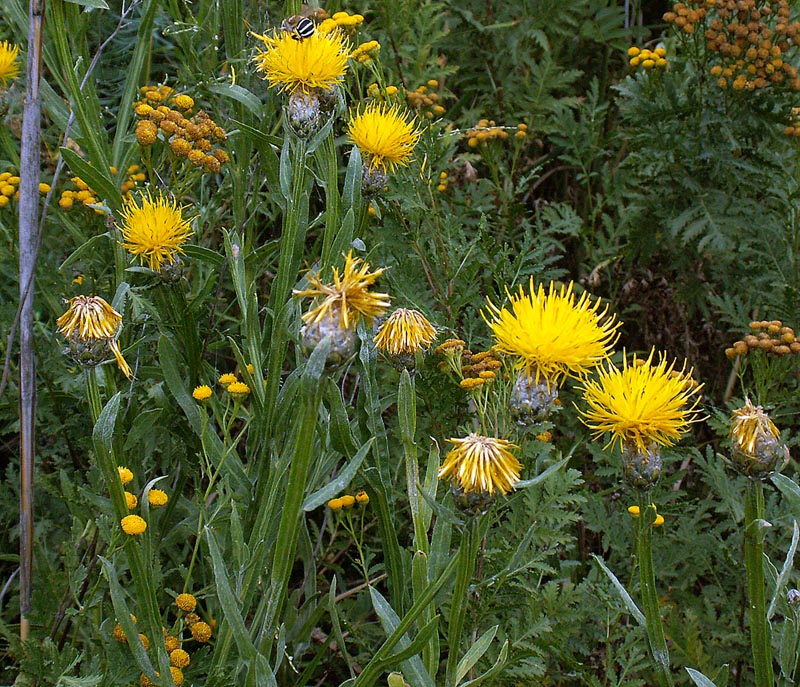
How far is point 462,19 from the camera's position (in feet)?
11.5

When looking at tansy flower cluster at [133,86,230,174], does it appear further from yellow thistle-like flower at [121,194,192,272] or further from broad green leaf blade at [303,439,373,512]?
broad green leaf blade at [303,439,373,512]

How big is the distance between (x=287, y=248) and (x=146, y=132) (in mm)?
468

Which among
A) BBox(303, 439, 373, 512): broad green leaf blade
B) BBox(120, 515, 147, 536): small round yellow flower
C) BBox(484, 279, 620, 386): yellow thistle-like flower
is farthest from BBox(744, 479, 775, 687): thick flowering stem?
BBox(120, 515, 147, 536): small round yellow flower

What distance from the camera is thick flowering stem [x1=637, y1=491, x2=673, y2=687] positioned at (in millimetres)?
1224

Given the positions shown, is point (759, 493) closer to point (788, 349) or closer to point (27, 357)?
point (788, 349)

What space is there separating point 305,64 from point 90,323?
23.1 inches

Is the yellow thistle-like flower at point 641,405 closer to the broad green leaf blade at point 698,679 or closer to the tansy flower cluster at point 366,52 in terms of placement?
the broad green leaf blade at point 698,679

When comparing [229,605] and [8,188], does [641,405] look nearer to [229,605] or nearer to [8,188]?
[229,605]

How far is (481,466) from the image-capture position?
3.66ft

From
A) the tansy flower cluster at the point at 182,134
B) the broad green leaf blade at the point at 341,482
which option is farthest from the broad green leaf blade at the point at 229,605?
the tansy flower cluster at the point at 182,134

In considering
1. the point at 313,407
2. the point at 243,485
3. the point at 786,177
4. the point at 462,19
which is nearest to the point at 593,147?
the point at 786,177

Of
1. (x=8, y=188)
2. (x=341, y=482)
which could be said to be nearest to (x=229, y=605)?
(x=341, y=482)

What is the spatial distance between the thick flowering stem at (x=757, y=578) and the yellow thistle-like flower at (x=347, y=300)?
61 cm

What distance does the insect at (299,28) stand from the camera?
157 cm
